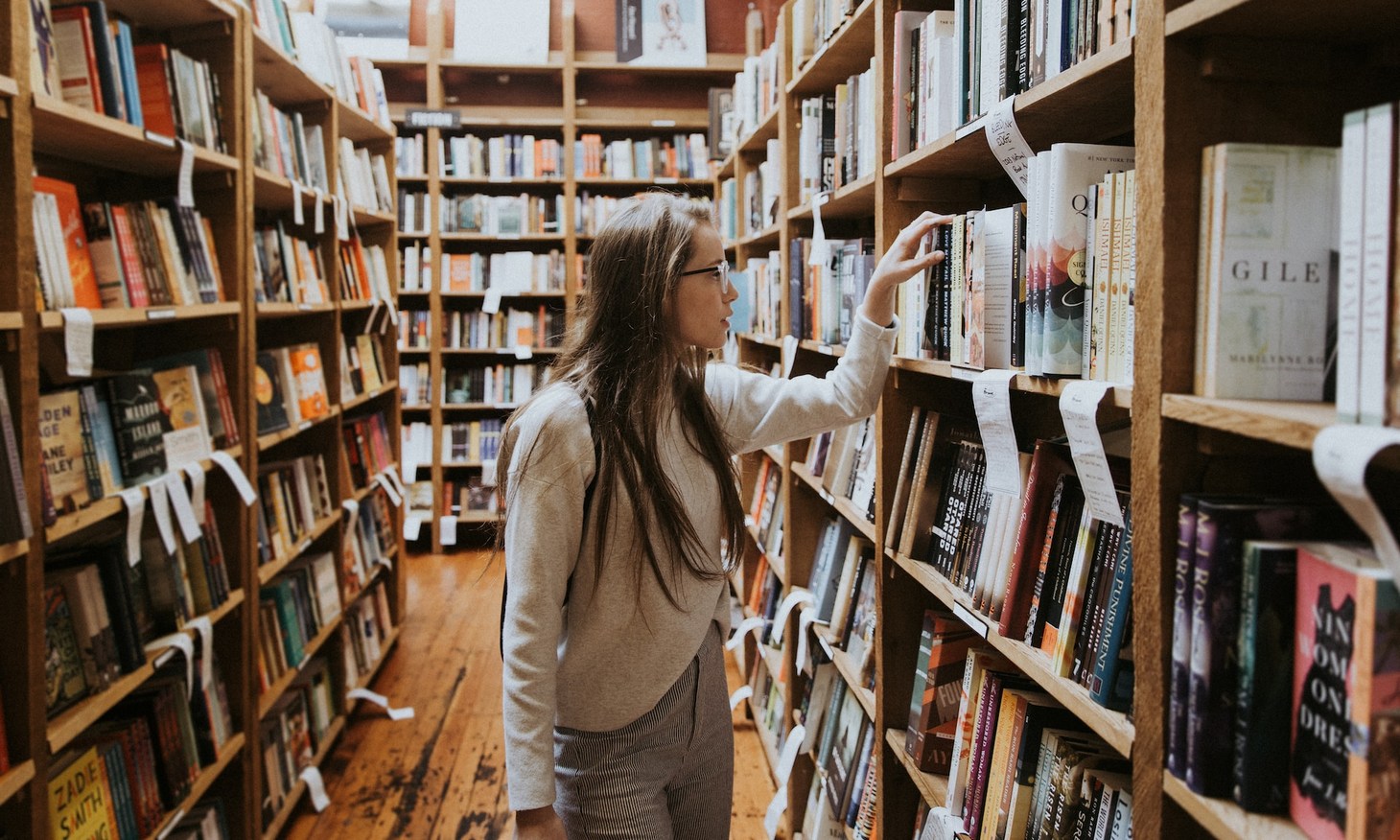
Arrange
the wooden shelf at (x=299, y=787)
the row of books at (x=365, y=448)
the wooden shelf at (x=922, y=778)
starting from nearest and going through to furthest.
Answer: the wooden shelf at (x=922, y=778) → the wooden shelf at (x=299, y=787) → the row of books at (x=365, y=448)

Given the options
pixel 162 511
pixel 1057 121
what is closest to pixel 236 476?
pixel 162 511

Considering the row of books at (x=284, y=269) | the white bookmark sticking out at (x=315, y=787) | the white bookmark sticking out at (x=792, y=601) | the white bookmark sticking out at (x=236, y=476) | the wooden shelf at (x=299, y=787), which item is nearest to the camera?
the white bookmark sticking out at (x=236, y=476)

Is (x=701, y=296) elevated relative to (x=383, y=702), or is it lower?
elevated

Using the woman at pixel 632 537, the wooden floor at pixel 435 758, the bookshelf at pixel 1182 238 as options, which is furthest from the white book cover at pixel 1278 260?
the wooden floor at pixel 435 758

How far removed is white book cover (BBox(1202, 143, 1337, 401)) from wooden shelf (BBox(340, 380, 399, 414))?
2.99m

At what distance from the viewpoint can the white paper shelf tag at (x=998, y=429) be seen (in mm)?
1158

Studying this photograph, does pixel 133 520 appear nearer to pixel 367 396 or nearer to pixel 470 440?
pixel 367 396

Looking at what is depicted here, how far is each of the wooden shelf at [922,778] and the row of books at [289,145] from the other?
2.09 meters

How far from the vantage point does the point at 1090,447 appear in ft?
3.10

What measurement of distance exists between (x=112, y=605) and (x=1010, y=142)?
1763mm

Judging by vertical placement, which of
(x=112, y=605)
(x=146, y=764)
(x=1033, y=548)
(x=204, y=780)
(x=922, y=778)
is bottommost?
(x=204, y=780)

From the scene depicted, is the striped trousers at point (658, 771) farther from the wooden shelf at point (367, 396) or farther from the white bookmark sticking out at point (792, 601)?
the wooden shelf at point (367, 396)

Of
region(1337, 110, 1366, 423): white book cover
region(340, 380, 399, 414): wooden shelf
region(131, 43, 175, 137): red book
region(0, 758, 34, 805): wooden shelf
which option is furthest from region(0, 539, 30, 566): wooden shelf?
region(340, 380, 399, 414): wooden shelf

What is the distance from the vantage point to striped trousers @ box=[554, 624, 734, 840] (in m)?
1.39
